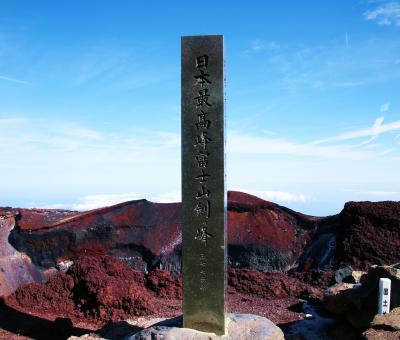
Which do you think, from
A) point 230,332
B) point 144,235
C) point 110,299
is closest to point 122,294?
point 110,299

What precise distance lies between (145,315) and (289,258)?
156 inches

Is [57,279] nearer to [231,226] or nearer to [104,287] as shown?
[104,287]

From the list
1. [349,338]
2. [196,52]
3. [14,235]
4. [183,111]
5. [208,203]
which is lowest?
[349,338]

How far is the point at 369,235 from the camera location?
8.99 meters

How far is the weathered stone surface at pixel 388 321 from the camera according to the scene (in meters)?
5.30

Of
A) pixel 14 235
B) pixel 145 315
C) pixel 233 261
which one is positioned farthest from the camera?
pixel 233 261

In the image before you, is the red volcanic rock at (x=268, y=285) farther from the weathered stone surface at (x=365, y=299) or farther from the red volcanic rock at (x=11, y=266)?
the red volcanic rock at (x=11, y=266)

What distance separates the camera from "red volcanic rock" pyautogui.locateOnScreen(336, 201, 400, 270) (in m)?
8.71

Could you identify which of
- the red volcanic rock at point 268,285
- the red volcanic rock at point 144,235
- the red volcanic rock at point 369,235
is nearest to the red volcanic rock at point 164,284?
the red volcanic rock at point 144,235

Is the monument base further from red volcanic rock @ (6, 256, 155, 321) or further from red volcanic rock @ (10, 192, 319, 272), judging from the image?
red volcanic rock @ (10, 192, 319, 272)

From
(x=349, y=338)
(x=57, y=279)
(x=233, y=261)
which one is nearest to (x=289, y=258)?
(x=233, y=261)

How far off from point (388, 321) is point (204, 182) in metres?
2.74

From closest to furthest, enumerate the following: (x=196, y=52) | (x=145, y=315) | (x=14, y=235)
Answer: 1. (x=196, y=52)
2. (x=145, y=315)
3. (x=14, y=235)

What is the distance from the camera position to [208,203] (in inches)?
203
